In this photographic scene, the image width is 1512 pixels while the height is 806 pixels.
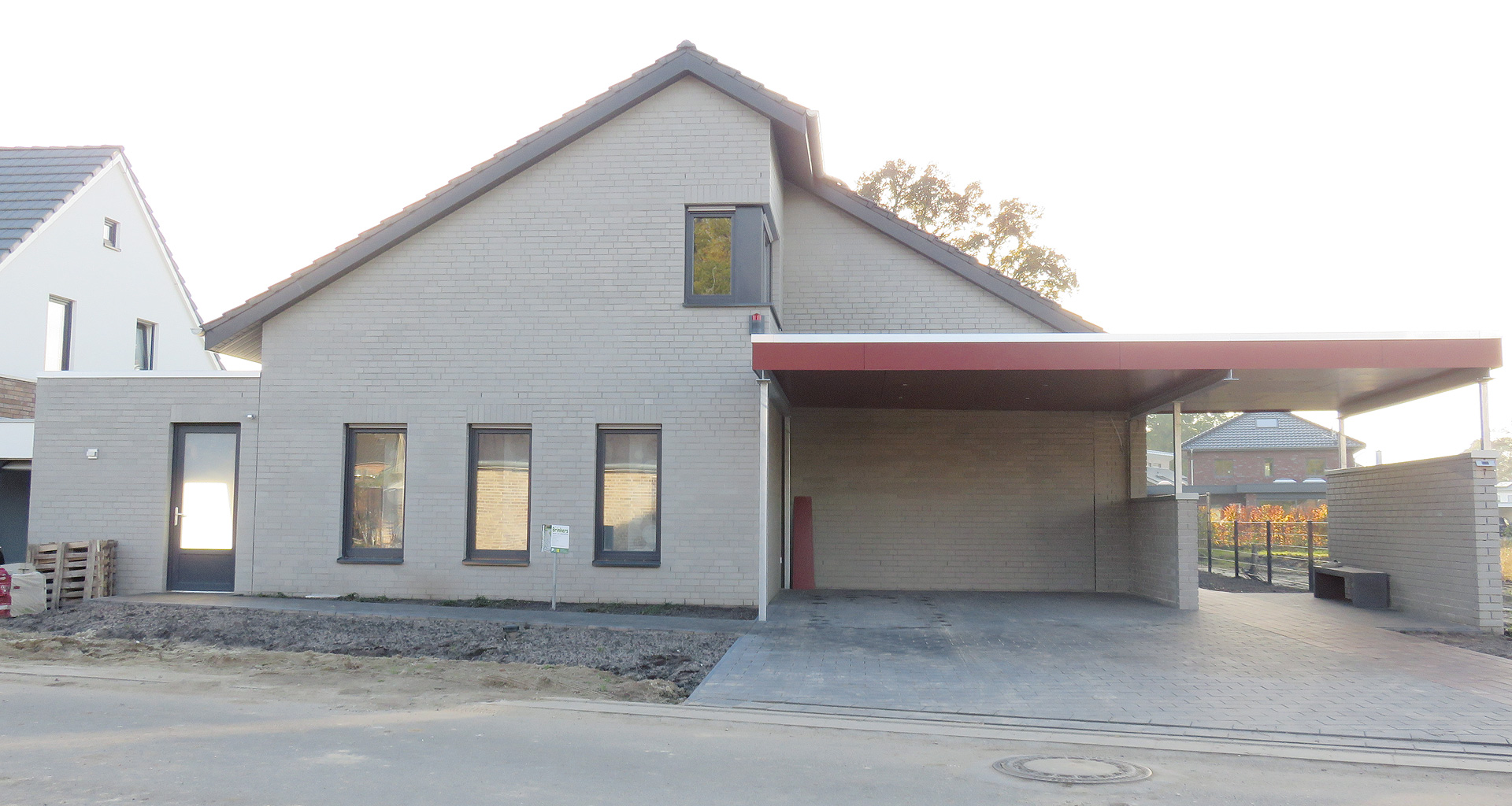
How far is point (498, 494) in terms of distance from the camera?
44.7 ft

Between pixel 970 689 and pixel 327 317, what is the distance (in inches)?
370

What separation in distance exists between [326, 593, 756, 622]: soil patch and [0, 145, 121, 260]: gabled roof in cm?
1267

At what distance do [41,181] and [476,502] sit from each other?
1545cm

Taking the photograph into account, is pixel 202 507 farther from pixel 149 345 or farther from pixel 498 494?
pixel 149 345

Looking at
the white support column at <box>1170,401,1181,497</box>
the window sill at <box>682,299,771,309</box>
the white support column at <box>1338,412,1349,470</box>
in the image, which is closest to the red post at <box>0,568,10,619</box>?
the window sill at <box>682,299,771,309</box>

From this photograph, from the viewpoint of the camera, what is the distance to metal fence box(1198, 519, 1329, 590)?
18.9m

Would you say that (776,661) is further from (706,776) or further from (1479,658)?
(1479,658)

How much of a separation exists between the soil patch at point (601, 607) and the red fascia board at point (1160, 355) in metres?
3.03

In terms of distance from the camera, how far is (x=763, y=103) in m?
13.3

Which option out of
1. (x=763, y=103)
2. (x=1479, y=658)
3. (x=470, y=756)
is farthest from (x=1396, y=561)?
(x=470, y=756)

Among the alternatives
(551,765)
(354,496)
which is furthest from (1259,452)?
(551,765)

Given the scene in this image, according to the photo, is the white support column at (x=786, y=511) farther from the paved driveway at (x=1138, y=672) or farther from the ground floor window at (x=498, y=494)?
the ground floor window at (x=498, y=494)

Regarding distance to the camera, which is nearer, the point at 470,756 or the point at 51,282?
the point at 470,756

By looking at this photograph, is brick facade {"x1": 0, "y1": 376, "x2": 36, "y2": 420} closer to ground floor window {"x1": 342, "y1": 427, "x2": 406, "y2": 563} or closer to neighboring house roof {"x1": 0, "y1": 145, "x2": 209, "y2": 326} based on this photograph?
neighboring house roof {"x1": 0, "y1": 145, "x2": 209, "y2": 326}
